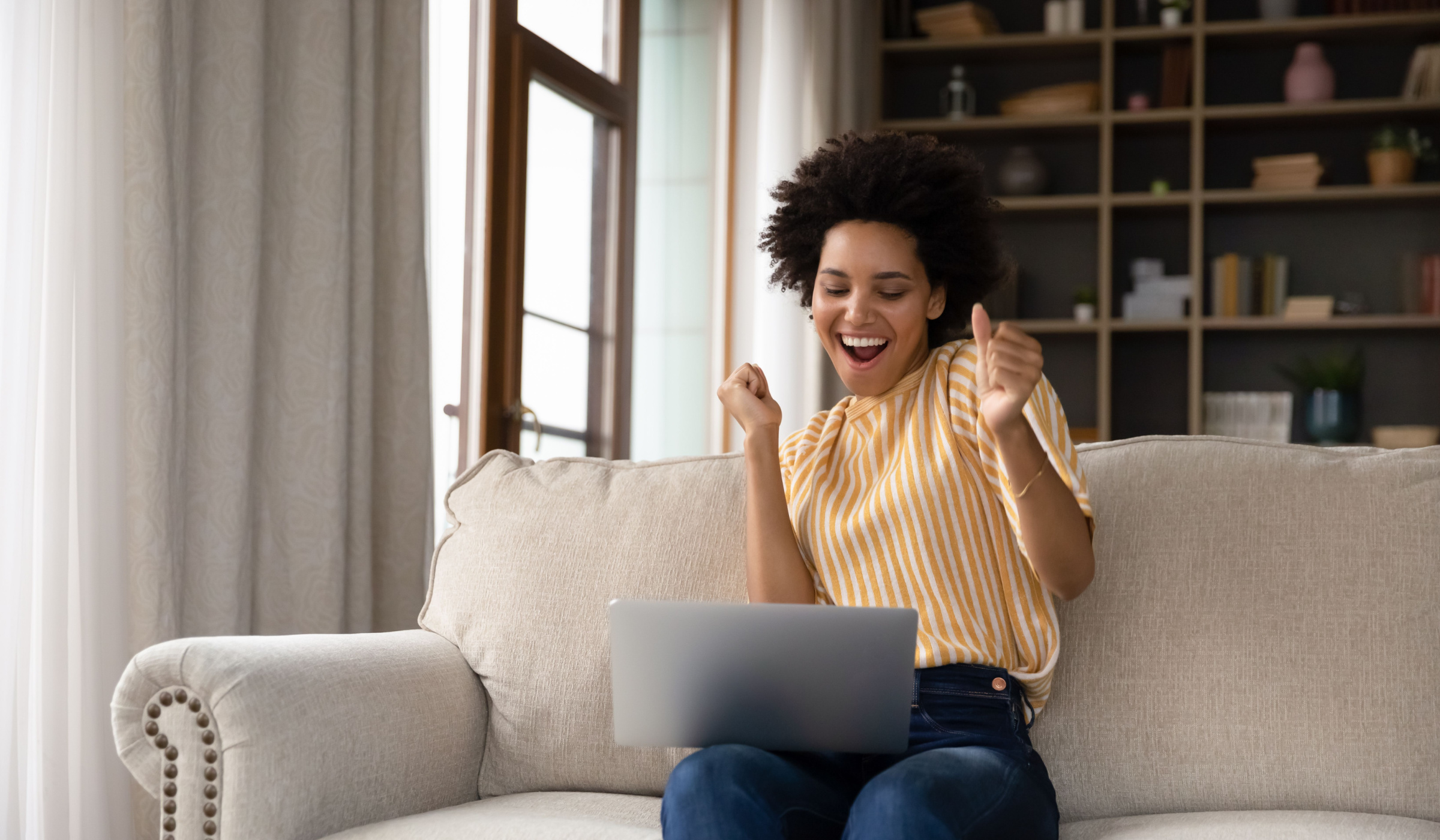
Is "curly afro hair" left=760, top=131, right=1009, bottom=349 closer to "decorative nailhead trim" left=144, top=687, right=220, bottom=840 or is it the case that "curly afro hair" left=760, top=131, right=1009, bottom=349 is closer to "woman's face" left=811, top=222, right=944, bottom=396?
"woman's face" left=811, top=222, right=944, bottom=396

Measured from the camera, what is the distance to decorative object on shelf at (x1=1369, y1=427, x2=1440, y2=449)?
4.07 meters

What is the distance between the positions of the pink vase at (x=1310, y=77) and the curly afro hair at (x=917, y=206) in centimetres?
298

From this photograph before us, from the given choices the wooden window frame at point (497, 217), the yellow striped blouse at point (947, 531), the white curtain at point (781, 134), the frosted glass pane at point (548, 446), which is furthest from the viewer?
the white curtain at point (781, 134)

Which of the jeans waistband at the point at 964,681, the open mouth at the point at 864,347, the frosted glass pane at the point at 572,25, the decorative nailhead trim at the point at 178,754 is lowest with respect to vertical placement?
the decorative nailhead trim at the point at 178,754

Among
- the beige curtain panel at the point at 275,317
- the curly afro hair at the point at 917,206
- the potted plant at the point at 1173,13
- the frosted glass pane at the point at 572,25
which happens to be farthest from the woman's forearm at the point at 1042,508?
the potted plant at the point at 1173,13

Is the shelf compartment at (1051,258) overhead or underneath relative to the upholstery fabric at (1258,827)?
overhead

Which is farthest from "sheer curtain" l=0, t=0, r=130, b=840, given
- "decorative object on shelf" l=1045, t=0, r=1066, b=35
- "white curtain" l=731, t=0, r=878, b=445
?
"decorative object on shelf" l=1045, t=0, r=1066, b=35

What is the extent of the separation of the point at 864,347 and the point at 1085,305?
2.93 meters

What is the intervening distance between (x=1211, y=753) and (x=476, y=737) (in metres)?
0.89

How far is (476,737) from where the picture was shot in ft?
5.68

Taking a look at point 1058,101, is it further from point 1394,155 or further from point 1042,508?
point 1042,508

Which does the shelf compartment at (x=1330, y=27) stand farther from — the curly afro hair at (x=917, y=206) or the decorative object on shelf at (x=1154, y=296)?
the curly afro hair at (x=917, y=206)

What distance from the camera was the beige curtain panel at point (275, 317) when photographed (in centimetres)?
198

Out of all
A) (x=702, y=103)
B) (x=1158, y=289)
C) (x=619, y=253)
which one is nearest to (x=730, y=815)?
(x=619, y=253)
